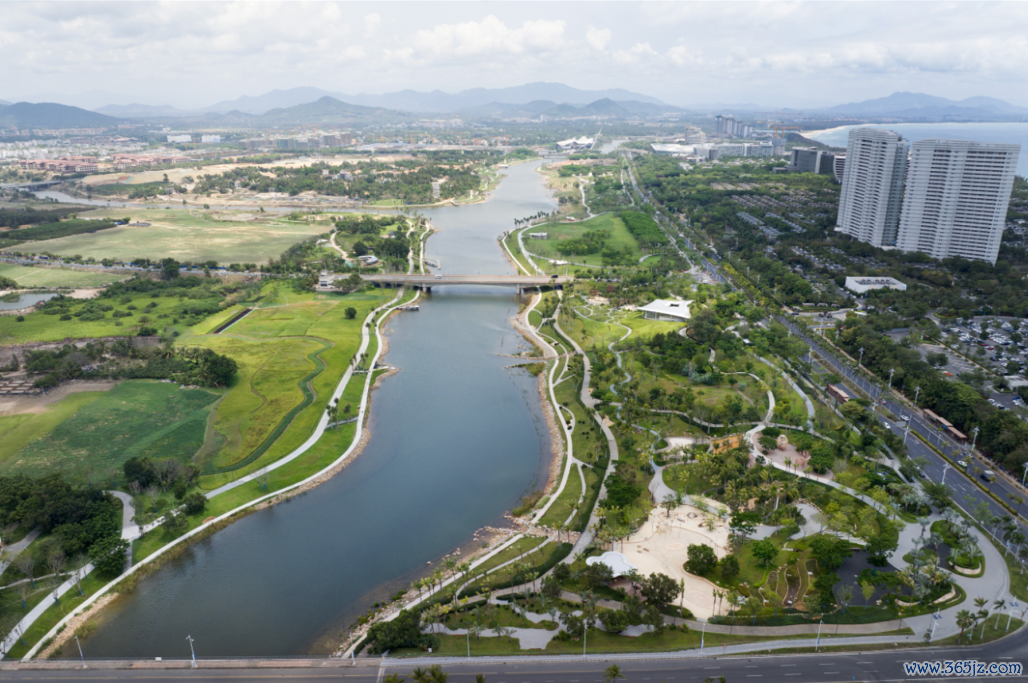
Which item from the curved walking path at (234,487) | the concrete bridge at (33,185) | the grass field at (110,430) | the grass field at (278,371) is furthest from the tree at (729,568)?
the concrete bridge at (33,185)

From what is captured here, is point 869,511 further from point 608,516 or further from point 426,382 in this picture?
point 426,382

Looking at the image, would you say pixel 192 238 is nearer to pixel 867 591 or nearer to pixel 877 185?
pixel 877 185

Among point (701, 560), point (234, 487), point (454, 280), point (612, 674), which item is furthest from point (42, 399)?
point (701, 560)

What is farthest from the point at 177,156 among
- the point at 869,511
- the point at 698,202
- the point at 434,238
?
the point at 869,511

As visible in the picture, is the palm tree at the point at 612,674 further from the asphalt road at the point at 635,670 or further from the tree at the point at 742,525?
the tree at the point at 742,525

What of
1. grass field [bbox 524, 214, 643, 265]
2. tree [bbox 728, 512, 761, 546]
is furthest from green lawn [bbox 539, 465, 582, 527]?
grass field [bbox 524, 214, 643, 265]
